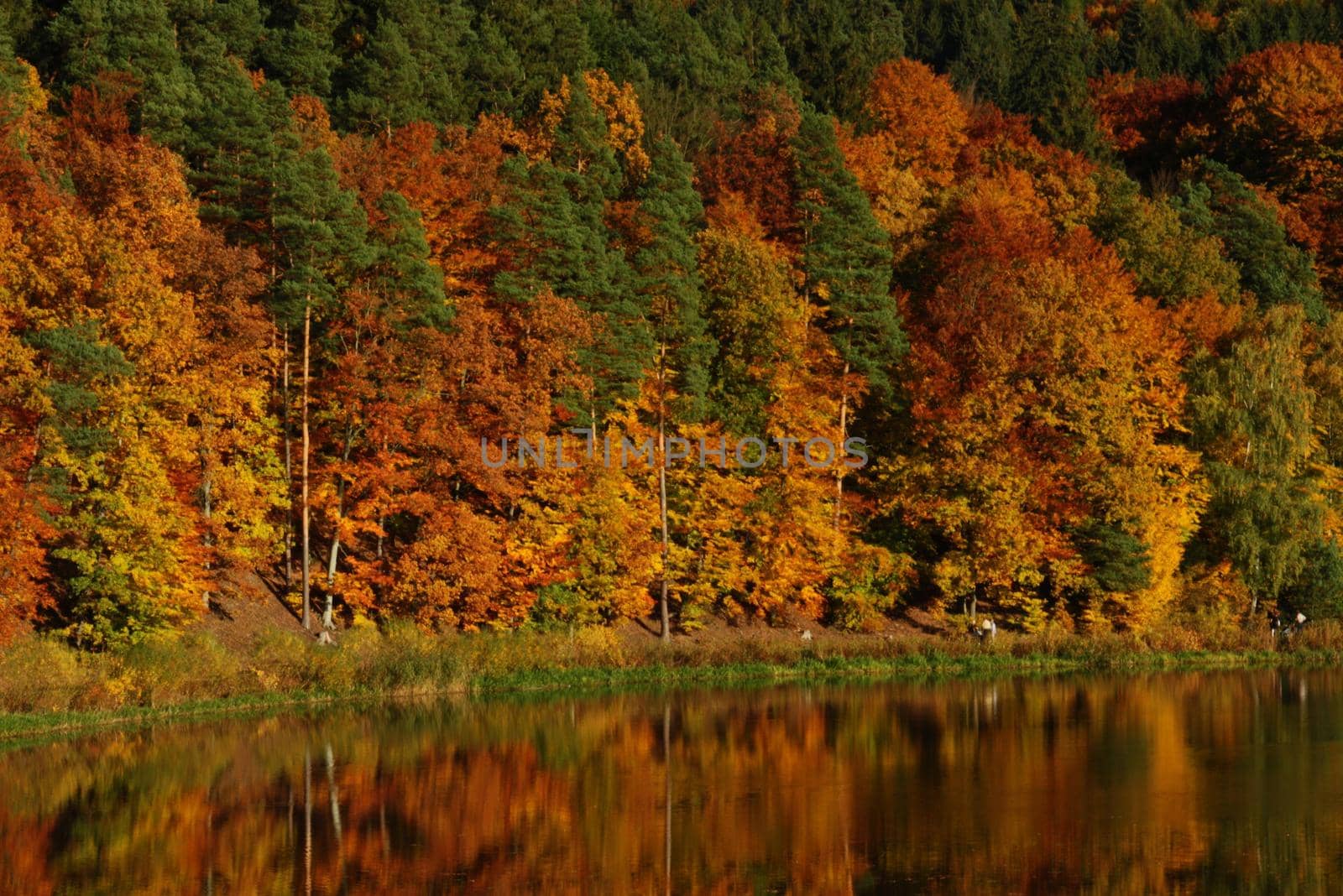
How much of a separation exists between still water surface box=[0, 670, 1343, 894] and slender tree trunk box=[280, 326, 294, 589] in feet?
33.9

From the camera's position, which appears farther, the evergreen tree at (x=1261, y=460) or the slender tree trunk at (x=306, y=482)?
the evergreen tree at (x=1261, y=460)

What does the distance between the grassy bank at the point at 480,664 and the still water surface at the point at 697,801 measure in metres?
2.09

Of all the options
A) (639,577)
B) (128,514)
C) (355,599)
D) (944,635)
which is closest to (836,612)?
(944,635)

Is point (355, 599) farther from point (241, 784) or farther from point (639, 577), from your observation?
point (241, 784)

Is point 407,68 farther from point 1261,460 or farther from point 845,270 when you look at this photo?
point 1261,460

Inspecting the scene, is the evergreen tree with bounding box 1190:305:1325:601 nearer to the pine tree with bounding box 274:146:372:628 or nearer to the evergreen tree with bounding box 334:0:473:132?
the pine tree with bounding box 274:146:372:628

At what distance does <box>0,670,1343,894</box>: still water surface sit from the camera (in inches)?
1055

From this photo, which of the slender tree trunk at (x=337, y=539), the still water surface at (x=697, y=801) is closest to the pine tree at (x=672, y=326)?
the slender tree trunk at (x=337, y=539)

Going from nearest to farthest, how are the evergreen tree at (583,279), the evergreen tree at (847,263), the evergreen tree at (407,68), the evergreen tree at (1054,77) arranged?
the evergreen tree at (583,279), the evergreen tree at (847,263), the evergreen tree at (407,68), the evergreen tree at (1054,77)

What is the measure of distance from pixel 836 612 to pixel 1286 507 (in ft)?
55.6

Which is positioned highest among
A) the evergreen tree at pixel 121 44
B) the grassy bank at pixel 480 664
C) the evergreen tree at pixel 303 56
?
the evergreen tree at pixel 303 56

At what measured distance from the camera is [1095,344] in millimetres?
66562

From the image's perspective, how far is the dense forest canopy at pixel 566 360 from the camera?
49.1 m

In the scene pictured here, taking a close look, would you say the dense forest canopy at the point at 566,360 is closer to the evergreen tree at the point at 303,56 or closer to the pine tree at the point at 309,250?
the pine tree at the point at 309,250
